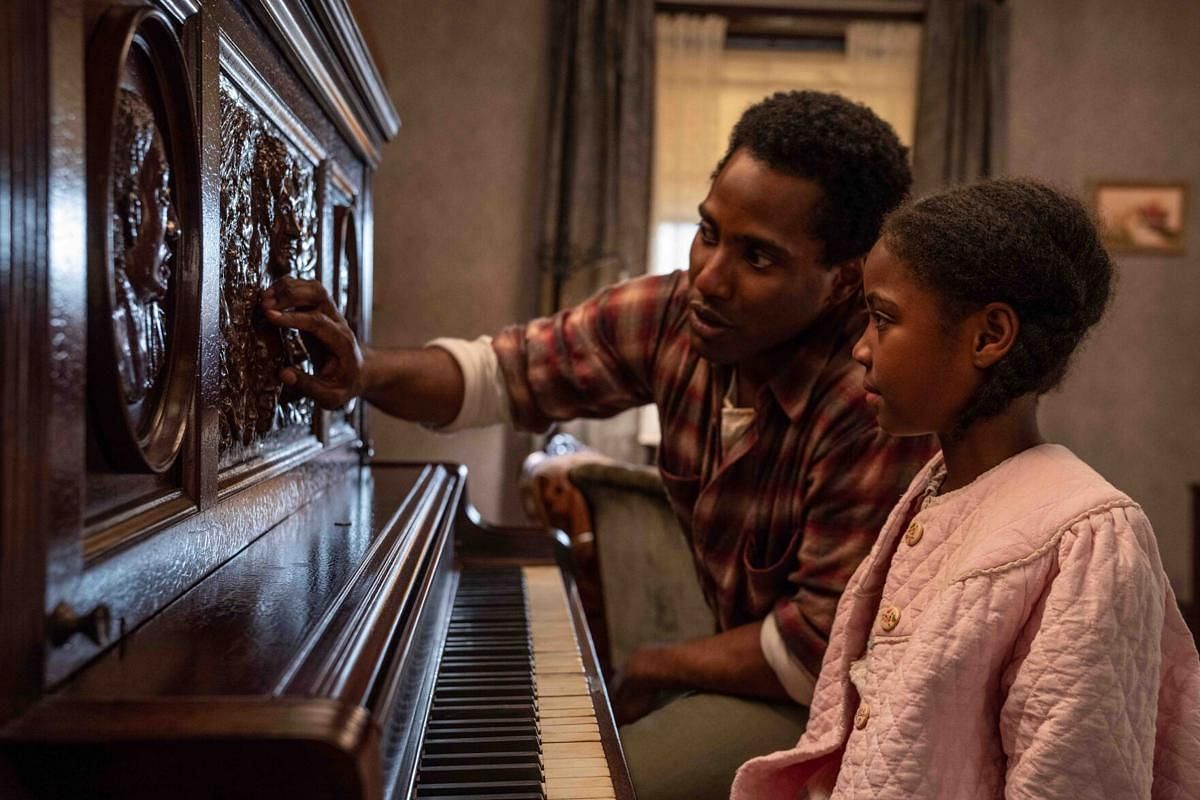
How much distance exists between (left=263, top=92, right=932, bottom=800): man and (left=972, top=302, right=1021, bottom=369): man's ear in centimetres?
41

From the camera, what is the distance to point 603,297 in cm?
206

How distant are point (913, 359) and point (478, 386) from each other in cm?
→ 96

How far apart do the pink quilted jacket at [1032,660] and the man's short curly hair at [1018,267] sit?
111 mm

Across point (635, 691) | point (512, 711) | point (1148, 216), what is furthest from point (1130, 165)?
point (512, 711)

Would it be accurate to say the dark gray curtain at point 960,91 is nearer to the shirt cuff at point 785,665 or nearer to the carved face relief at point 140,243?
the shirt cuff at point 785,665

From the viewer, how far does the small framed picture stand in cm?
516

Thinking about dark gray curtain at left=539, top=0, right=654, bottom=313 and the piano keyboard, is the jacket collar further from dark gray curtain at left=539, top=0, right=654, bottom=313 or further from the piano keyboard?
dark gray curtain at left=539, top=0, right=654, bottom=313

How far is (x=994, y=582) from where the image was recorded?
44.8 inches

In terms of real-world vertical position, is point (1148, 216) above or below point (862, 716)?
above

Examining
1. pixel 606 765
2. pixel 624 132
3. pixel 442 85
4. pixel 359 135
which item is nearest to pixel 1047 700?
pixel 606 765

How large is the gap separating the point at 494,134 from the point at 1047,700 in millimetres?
4272

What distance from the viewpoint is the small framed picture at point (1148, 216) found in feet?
16.9

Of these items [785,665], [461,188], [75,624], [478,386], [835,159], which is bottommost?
[785,665]

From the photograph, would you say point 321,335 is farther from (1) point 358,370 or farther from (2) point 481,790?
(2) point 481,790
